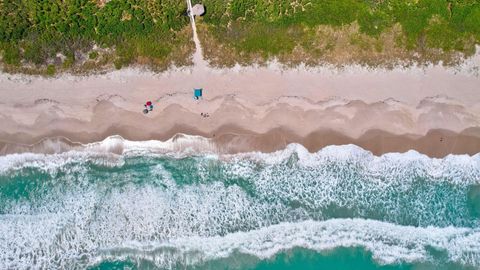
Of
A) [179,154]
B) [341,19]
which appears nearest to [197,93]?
[179,154]

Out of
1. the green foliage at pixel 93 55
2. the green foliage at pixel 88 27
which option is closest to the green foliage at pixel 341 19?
the green foliage at pixel 88 27

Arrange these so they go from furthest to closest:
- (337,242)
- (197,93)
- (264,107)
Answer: (264,107) < (197,93) < (337,242)

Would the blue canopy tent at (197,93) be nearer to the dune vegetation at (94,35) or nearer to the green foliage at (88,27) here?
the dune vegetation at (94,35)

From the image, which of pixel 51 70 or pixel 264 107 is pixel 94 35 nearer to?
pixel 51 70

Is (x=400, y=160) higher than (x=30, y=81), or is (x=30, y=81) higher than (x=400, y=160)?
(x=30, y=81)

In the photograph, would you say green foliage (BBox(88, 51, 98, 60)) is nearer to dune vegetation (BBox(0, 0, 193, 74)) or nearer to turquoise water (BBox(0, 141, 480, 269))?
dune vegetation (BBox(0, 0, 193, 74))

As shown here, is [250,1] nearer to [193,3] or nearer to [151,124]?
[193,3]

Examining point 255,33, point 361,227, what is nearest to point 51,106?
point 255,33

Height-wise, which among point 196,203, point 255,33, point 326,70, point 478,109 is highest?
point 255,33
